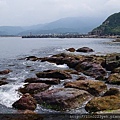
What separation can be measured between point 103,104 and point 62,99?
138 inches

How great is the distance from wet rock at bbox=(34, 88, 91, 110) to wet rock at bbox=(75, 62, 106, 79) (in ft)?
34.1

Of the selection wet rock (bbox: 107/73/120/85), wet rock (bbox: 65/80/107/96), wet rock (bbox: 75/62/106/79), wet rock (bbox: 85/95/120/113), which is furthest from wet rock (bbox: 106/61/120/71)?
wet rock (bbox: 85/95/120/113)

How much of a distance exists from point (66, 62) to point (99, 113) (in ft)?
90.0

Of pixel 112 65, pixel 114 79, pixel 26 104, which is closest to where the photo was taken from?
pixel 26 104

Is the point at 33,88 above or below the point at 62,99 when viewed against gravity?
below

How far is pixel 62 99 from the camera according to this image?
1994cm

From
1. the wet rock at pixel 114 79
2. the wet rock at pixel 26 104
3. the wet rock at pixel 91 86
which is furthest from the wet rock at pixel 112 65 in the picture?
the wet rock at pixel 26 104

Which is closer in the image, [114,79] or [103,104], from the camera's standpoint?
[103,104]

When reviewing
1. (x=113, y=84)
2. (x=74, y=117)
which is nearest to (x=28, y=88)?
(x=74, y=117)

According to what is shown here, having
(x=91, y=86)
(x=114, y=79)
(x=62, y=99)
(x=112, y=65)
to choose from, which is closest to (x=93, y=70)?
(x=112, y=65)

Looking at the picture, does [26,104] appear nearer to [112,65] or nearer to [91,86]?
[91,86]

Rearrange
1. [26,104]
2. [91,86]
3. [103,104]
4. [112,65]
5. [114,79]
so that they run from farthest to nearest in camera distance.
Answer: [112,65]
[114,79]
[91,86]
[26,104]
[103,104]

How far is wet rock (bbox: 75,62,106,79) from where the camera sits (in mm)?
32525

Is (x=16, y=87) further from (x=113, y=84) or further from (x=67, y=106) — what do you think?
(x=113, y=84)
